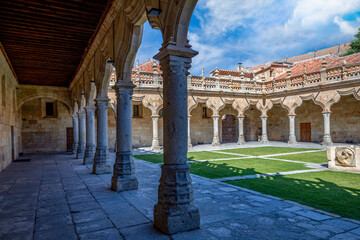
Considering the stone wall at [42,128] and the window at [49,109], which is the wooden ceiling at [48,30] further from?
the window at [49,109]

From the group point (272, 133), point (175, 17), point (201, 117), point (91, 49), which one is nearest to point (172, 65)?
point (175, 17)

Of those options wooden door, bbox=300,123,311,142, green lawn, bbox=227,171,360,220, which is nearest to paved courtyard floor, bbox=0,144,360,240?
green lawn, bbox=227,171,360,220

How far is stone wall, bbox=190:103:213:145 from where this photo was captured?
70.4 feet

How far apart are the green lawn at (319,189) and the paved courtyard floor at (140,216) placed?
42 centimetres

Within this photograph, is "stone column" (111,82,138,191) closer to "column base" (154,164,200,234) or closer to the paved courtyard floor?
the paved courtyard floor

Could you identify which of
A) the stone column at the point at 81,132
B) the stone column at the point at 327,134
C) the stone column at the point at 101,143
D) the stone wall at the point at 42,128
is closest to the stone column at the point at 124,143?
the stone column at the point at 101,143

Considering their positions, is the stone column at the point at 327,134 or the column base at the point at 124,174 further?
the stone column at the point at 327,134

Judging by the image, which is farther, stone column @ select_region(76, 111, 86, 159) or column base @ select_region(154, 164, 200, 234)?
stone column @ select_region(76, 111, 86, 159)

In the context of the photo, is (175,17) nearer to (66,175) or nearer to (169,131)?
(169,131)

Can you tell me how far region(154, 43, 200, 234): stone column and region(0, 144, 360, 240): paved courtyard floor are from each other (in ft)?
0.90

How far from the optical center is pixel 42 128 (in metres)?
16.6

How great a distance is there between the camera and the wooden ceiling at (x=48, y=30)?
534 cm

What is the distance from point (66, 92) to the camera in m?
15.3

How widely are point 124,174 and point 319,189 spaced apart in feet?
14.7
